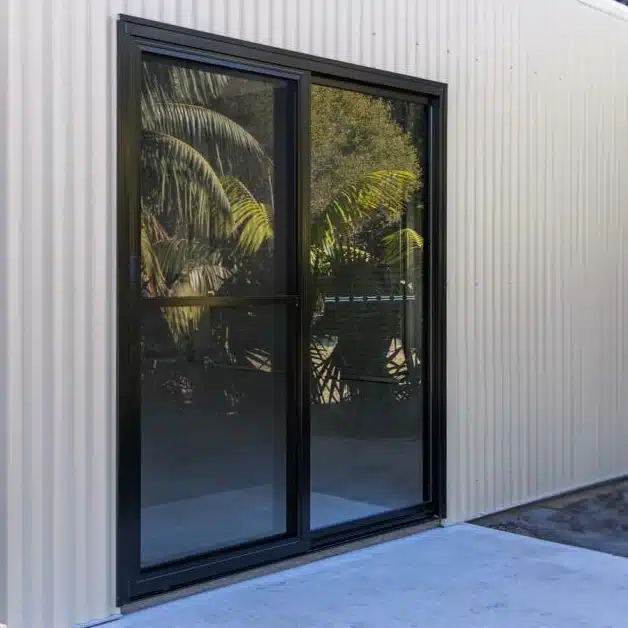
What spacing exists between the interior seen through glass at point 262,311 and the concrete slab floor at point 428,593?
0.31 metres

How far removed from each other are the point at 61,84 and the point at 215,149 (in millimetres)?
868

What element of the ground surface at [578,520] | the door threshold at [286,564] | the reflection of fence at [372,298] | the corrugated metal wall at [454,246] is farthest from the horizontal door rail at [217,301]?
the ground surface at [578,520]

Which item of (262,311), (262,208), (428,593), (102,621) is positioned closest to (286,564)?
(428,593)

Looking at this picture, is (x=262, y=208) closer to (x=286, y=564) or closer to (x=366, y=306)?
(x=366, y=306)

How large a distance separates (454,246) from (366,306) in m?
0.78

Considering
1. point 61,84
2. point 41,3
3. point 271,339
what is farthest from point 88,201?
point 271,339

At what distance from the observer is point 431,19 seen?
5730mm

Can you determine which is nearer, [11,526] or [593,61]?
[11,526]

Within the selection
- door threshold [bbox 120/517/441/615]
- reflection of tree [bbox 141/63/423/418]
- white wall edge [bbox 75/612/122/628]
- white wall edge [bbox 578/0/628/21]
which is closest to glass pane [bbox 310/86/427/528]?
reflection of tree [bbox 141/63/423/418]

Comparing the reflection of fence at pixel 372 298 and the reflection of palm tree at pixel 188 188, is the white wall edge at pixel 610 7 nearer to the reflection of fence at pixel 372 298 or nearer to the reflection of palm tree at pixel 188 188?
the reflection of fence at pixel 372 298

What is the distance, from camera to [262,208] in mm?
4812

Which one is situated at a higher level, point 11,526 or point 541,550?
point 11,526

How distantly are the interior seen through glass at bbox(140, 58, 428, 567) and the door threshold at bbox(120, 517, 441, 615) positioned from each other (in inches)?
5.7

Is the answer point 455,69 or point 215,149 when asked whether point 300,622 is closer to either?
point 215,149
